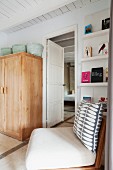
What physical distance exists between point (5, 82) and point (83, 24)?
6.49 ft

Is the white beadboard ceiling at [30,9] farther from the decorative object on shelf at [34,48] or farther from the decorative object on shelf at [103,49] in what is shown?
the decorative object on shelf at [103,49]

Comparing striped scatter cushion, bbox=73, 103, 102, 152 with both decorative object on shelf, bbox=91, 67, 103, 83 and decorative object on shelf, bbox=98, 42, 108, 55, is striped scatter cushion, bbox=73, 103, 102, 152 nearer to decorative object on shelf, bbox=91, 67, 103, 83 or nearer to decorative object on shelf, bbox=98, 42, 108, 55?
Answer: decorative object on shelf, bbox=91, 67, 103, 83

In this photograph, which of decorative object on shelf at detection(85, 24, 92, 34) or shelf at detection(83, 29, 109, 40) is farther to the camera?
decorative object on shelf at detection(85, 24, 92, 34)

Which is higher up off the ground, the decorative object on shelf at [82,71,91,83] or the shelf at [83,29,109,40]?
the shelf at [83,29,109,40]

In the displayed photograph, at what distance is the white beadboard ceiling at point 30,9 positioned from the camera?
2.07m

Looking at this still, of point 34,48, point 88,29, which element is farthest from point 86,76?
point 34,48

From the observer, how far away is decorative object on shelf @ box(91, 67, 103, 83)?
2.08m

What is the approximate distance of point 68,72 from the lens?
769 cm

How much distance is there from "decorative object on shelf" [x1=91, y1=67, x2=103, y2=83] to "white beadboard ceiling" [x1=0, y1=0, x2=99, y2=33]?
43.8 inches

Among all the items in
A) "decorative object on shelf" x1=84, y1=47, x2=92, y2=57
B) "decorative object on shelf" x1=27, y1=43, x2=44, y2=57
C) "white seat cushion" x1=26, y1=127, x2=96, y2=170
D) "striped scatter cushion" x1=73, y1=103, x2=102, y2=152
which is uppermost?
"decorative object on shelf" x1=27, y1=43, x2=44, y2=57

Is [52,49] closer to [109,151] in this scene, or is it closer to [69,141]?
[69,141]

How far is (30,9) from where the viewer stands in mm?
2354

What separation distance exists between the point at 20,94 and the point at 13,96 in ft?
0.76

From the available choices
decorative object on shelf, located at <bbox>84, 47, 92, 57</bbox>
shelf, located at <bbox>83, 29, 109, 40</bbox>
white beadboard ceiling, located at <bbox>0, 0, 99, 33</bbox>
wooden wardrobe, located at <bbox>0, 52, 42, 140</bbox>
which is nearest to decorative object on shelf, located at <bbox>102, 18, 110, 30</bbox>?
shelf, located at <bbox>83, 29, 109, 40</bbox>
